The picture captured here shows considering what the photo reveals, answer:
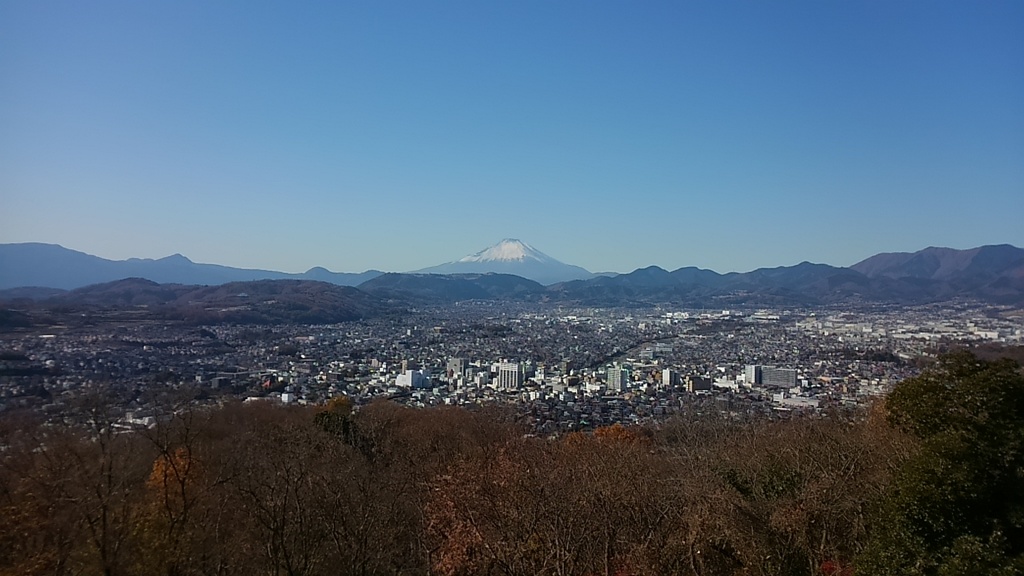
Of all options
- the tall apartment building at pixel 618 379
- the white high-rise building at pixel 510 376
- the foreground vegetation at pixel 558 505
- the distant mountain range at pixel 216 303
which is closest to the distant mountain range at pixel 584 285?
the distant mountain range at pixel 216 303

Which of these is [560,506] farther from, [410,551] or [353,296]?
[353,296]

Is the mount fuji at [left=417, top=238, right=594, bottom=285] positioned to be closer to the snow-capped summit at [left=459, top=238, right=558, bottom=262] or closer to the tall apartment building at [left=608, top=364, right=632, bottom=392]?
the snow-capped summit at [left=459, top=238, right=558, bottom=262]

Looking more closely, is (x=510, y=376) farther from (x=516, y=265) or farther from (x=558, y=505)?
(x=516, y=265)

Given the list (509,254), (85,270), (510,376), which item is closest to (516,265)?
(509,254)

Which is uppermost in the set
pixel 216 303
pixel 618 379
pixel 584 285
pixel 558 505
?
pixel 584 285

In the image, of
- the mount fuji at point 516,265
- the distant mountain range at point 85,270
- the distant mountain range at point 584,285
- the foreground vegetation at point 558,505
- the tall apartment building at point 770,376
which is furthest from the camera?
the mount fuji at point 516,265

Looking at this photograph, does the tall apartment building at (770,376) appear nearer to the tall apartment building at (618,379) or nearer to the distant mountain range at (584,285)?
the tall apartment building at (618,379)
